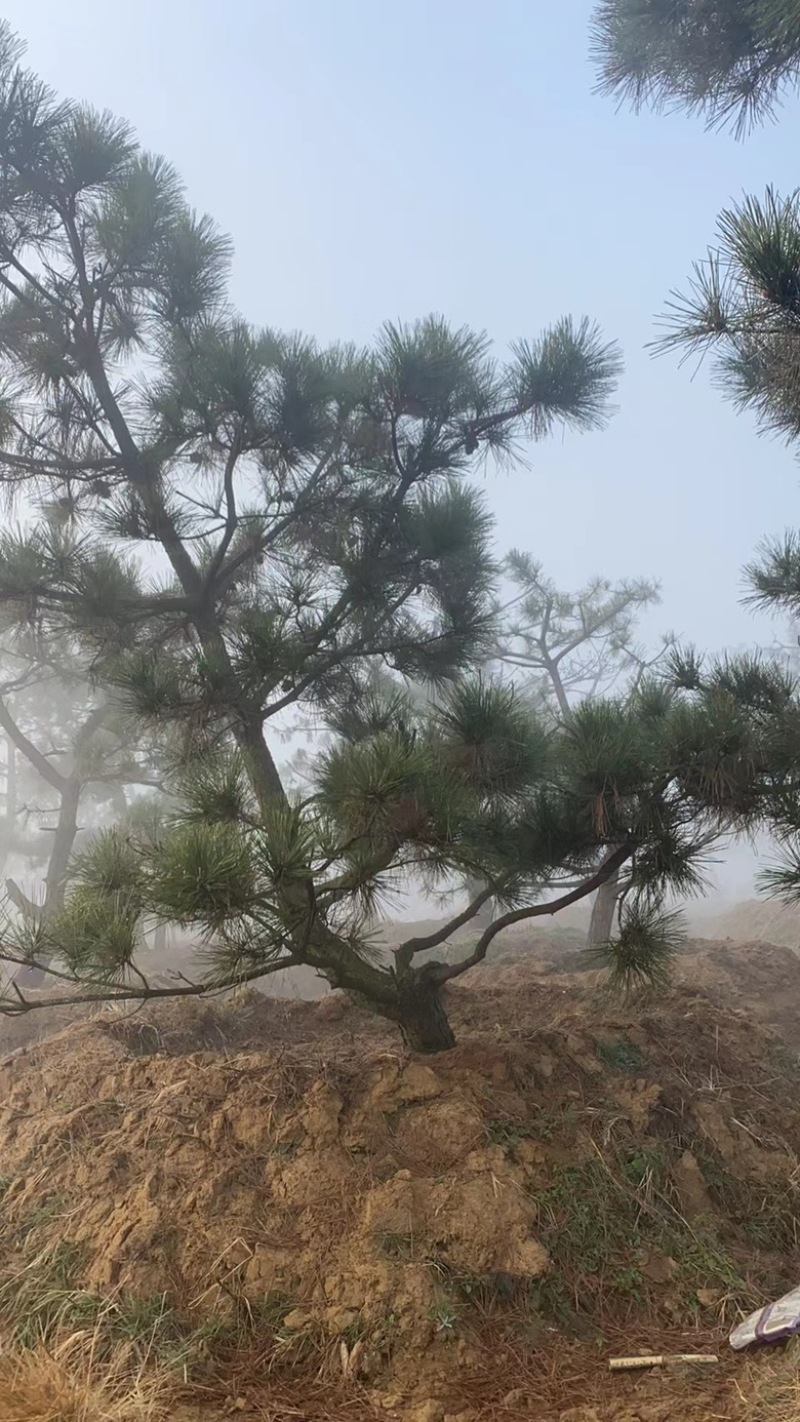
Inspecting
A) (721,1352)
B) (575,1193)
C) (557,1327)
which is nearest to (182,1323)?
(557,1327)

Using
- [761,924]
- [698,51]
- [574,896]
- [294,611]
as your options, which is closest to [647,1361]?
[574,896]

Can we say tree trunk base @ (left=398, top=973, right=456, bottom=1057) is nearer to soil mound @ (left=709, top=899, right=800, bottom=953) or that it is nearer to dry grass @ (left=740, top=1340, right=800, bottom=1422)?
dry grass @ (left=740, top=1340, right=800, bottom=1422)

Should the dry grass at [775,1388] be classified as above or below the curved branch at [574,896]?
below

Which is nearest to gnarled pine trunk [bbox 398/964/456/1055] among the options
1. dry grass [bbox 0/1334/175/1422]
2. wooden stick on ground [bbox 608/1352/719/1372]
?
wooden stick on ground [bbox 608/1352/719/1372]

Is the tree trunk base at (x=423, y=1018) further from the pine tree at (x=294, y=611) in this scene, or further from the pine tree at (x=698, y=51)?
the pine tree at (x=698, y=51)

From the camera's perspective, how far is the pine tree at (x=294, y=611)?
1630mm

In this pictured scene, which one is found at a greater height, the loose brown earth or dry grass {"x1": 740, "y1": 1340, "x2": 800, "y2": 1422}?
the loose brown earth

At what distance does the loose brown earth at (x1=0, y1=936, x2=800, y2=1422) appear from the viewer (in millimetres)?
1447

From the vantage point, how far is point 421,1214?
1.66m

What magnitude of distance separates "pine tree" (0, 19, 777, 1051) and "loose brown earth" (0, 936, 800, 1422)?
291mm

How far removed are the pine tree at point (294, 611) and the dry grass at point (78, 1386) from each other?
552 millimetres

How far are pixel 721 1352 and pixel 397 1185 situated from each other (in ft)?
1.91

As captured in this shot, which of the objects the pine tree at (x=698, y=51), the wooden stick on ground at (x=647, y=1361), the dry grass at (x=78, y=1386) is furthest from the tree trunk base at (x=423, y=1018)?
the pine tree at (x=698, y=51)

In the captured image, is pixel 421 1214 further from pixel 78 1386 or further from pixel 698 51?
pixel 698 51
